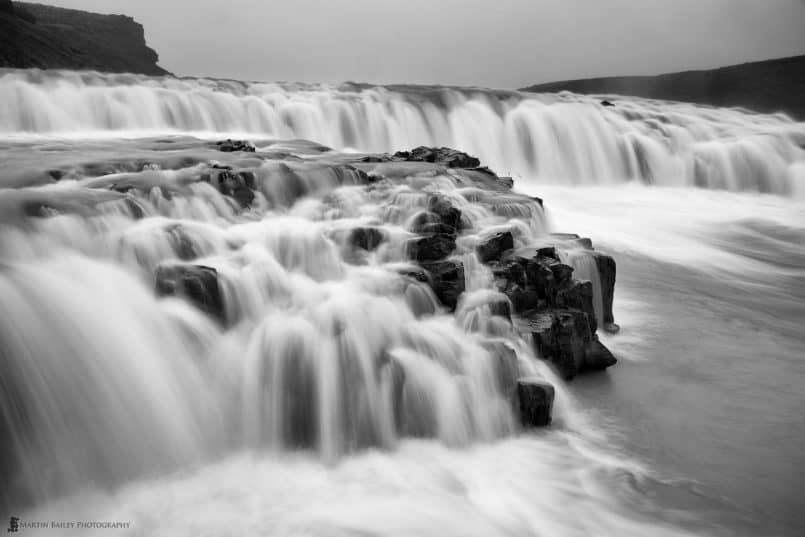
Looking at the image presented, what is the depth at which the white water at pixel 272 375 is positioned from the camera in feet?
12.3

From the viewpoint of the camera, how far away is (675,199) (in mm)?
16531

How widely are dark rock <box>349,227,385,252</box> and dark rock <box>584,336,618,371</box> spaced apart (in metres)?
2.37

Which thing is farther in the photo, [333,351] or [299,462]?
[333,351]

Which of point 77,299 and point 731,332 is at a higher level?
point 77,299

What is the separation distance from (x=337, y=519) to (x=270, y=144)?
9543 mm

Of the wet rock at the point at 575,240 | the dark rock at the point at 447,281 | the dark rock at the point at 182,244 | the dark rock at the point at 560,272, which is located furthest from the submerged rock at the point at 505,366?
the dark rock at the point at 182,244

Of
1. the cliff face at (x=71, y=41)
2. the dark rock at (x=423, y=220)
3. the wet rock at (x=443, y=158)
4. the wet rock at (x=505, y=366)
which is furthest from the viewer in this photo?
the cliff face at (x=71, y=41)

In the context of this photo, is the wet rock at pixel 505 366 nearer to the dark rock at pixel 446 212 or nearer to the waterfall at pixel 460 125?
the dark rock at pixel 446 212

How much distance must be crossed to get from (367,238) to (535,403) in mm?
2496

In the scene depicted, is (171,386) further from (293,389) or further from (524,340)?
(524,340)

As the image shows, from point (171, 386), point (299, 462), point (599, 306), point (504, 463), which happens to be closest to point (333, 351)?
point (299, 462)

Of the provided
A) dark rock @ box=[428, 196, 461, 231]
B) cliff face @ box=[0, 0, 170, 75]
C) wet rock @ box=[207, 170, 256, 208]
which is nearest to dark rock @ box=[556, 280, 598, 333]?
dark rock @ box=[428, 196, 461, 231]

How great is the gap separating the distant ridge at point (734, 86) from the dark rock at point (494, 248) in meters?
29.4

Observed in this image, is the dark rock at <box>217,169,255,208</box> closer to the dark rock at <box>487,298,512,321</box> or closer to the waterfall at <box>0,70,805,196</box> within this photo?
the dark rock at <box>487,298,512,321</box>
